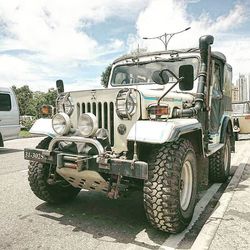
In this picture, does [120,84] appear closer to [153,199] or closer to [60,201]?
[60,201]

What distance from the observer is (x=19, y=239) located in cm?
377

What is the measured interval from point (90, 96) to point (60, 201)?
67.0 inches

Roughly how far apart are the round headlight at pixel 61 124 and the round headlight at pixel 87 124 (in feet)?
0.69

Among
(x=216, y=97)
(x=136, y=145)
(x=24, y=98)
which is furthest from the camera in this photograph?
(x=24, y=98)

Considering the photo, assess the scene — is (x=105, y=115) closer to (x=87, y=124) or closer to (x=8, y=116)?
(x=87, y=124)

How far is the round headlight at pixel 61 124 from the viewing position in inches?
167

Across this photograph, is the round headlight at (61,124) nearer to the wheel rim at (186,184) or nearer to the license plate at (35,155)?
the license plate at (35,155)

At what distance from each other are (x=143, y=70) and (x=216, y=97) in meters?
1.48

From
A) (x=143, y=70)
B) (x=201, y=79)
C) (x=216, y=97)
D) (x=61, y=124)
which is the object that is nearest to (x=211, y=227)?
(x=61, y=124)

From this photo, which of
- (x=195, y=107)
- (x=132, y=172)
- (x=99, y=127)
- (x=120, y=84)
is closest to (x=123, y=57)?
(x=120, y=84)

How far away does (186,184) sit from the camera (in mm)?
4270

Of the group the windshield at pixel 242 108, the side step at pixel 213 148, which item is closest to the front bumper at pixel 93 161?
the side step at pixel 213 148

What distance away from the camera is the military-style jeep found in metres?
3.68

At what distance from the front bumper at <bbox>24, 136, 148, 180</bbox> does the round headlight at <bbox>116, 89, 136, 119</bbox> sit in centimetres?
48
